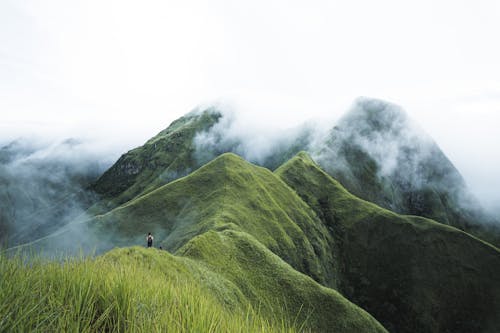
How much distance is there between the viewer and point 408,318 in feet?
363

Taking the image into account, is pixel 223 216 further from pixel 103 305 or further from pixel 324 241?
pixel 103 305

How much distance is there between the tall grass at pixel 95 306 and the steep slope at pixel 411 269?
12271 cm

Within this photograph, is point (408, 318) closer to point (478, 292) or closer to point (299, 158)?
point (478, 292)

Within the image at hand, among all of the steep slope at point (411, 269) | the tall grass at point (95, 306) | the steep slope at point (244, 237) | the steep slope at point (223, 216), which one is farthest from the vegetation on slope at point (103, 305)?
the steep slope at point (411, 269)

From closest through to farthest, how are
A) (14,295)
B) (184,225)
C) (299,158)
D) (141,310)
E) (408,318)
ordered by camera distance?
(14,295) < (141,310) < (184,225) < (408,318) < (299,158)

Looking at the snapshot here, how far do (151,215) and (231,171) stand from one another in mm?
28486

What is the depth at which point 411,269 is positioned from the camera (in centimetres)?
12119

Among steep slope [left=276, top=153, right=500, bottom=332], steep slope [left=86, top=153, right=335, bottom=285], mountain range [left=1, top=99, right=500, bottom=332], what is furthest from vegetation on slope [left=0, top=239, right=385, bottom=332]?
steep slope [left=276, top=153, right=500, bottom=332]

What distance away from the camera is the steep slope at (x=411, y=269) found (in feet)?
365

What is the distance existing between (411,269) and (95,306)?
14101 cm

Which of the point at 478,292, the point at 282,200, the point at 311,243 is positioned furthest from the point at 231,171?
the point at 478,292

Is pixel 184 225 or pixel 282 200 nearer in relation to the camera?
pixel 184 225

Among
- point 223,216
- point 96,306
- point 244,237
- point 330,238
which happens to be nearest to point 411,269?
point 330,238

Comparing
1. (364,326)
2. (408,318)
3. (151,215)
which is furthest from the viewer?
(408,318)
